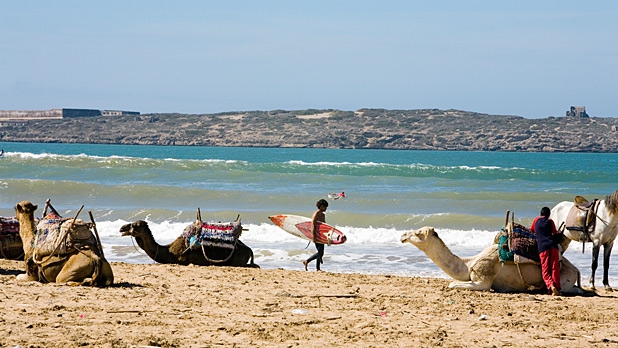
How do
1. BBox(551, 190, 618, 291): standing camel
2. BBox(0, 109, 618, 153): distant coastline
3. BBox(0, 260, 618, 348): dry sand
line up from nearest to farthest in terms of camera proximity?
BBox(0, 260, 618, 348): dry sand, BBox(551, 190, 618, 291): standing camel, BBox(0, 109, 618, 153): distant coastline

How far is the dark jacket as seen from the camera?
38.4 ft

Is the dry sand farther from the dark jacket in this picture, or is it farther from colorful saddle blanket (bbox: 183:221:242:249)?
colorful saddle blanket (bbox: 183:221:242:249)

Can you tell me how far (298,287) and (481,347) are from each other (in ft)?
13.4

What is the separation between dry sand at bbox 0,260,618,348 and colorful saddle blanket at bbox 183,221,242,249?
5.99 ft

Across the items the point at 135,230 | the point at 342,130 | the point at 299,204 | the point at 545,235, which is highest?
the point at 342,130

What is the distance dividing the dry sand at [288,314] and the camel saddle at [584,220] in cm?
93

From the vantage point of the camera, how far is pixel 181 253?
14719 mm

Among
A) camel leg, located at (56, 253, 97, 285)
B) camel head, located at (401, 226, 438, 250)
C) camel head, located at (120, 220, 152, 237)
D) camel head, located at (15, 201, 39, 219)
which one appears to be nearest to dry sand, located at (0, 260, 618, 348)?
camel leg, located at (56, 253, 97, 285)

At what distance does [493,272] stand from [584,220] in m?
1.86

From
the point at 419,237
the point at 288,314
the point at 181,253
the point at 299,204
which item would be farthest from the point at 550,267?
the point at 299,204

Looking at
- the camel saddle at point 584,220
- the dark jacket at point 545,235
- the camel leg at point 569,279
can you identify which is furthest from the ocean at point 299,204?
the dark jacket at point 545,235

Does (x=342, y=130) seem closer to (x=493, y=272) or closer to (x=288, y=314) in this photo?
(x=493, y=272)

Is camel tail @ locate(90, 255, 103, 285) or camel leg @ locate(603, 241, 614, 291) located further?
camel leg @ locate(603, 241, 614, 291)

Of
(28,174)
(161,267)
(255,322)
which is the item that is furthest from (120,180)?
(255,322)
